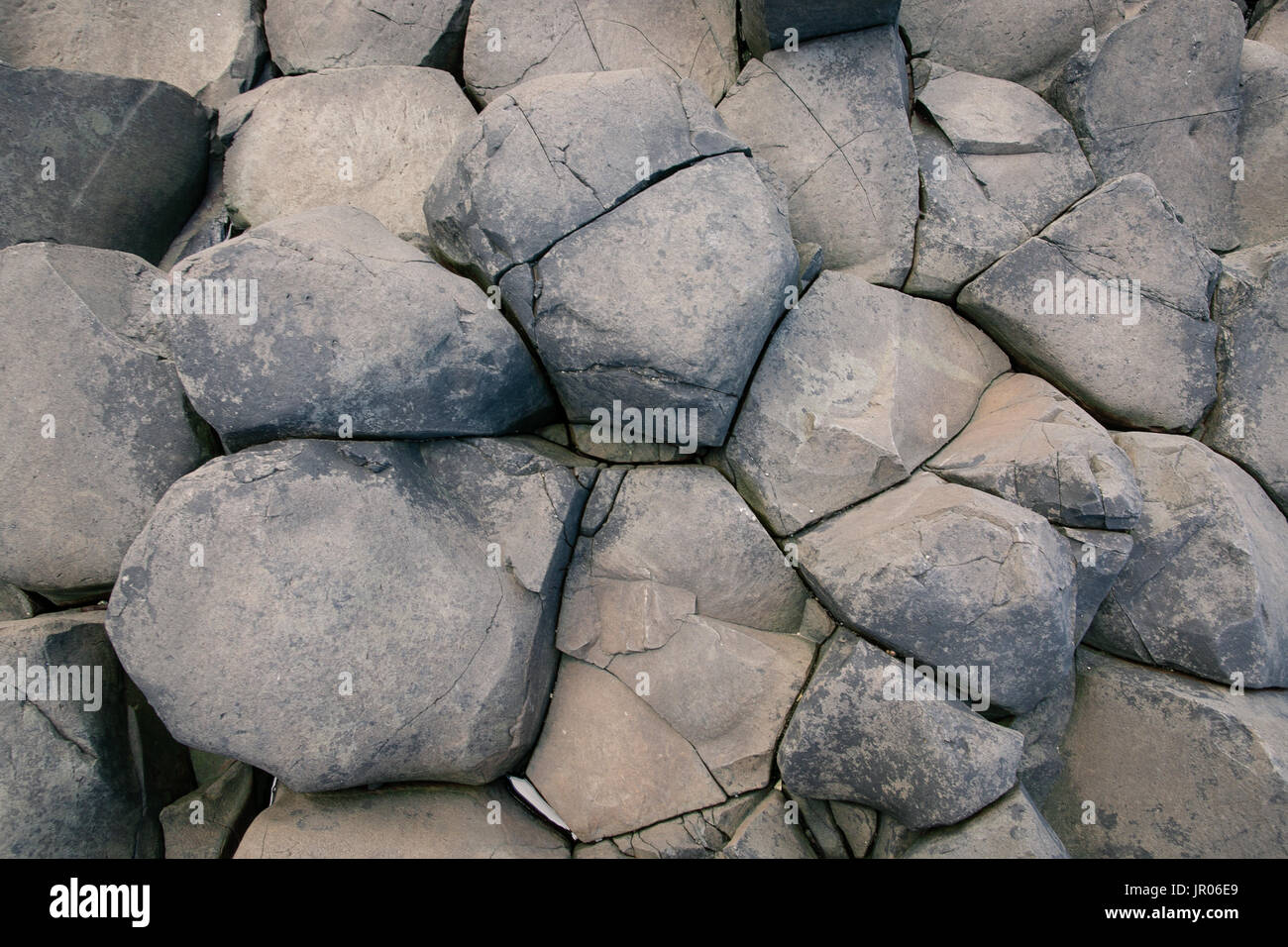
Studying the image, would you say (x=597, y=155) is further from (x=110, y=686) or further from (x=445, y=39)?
(x=110, y=686)

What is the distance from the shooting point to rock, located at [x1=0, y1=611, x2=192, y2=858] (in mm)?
2707

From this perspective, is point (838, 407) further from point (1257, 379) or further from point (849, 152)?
point (1257, 379)

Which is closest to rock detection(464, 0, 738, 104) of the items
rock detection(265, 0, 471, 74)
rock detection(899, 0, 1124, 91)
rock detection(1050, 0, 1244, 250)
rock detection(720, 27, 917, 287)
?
rock detection(265, 0, 471, 74)

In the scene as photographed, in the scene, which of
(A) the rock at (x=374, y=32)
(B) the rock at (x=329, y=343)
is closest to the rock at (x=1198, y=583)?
(B) the rock at (x=329, y=343)

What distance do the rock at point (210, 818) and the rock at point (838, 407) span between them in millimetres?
2318

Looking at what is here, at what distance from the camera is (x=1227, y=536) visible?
292cm

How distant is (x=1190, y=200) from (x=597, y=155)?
2784 millimetres

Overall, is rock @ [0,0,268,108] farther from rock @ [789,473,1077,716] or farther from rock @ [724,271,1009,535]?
rock @ [789,473,1077,716]

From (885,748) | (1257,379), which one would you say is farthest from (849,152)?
(885,748)

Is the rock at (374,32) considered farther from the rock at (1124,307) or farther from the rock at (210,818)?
the rock at (210,818)

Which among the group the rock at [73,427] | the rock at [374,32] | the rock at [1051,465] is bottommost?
the rock at [1051,465]

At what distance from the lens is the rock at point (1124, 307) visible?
3.23 metres

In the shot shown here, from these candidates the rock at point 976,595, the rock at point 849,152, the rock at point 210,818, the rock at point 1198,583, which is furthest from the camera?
the rock at point 849,152

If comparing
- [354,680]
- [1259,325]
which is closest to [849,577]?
[354,680]
